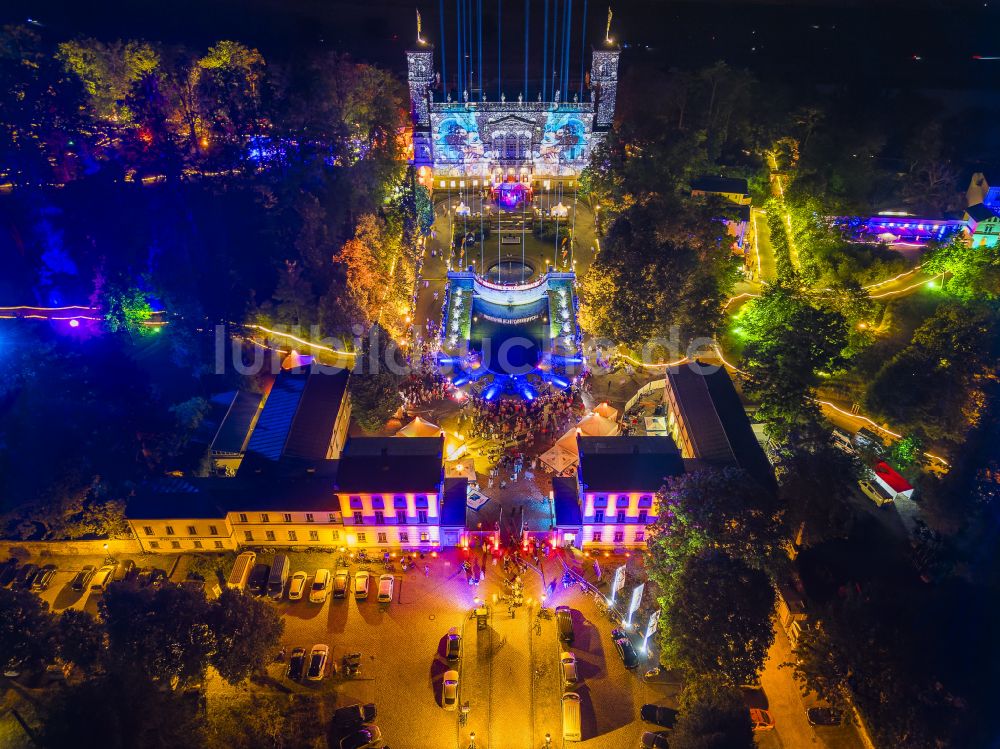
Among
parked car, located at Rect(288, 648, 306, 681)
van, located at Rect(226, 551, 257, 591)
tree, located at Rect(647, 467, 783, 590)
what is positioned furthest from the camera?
van, located at Rect(226, 551, 257, 591)

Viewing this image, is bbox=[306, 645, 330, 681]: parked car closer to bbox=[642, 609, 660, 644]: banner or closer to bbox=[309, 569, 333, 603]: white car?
bbox=[309, 569, 333, 603]: white car

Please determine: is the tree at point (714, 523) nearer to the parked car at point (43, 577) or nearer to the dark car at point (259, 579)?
the dark car at point (259, 579)

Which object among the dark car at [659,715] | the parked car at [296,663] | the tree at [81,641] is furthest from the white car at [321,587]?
the dark car at [659,715]

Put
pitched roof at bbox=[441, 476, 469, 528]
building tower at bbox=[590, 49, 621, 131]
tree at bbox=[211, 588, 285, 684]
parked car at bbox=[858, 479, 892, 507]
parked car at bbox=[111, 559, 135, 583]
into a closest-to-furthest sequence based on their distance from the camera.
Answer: tree at bbox=[211, 588, 285, 684], parked car at bbox=[111, 559, 135, 583], pitched roof at bbox=[441, 476, 469, 528], parked car at bbox=[858, 479, 892, 507], building tower at bbox=[590, 49, 621, 131]

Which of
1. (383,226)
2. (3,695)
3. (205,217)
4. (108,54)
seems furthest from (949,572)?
(108,54)

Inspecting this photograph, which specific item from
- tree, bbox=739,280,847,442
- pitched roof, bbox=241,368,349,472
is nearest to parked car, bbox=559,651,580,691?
pitched roof, bbox=241,368,349,472

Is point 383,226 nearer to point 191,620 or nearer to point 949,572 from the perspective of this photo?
point 191,620
